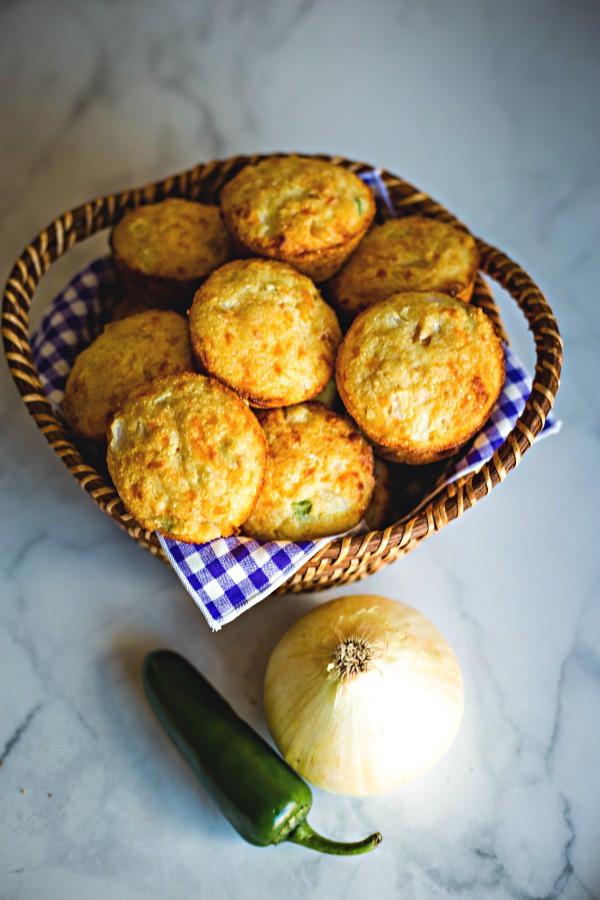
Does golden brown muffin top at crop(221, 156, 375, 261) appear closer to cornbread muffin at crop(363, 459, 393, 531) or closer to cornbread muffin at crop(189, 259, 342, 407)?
cornbread muffin at crop(189, 259, 342, 407)

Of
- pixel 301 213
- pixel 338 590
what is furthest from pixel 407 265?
pixel 338 590

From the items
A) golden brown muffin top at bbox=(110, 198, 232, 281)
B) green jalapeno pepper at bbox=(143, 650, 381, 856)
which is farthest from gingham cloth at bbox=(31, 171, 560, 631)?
green jalapeno pepper at bbox=(143, 650, 381, 856)

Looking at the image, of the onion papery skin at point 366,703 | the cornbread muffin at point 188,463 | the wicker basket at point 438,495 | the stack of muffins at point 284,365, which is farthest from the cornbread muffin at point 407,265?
the onion papery skin at point 366,703

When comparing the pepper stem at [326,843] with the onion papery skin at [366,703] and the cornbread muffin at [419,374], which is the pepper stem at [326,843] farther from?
the cornbread muffin at [419,374]

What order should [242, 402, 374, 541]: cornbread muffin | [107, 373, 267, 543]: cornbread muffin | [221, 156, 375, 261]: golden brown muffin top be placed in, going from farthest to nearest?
[221, 156, 375, 261]: golden brown muffin top → [242, 402, 374, 541]: cornbread muffin → [107, 373, 267, 543]: cornbread muffin

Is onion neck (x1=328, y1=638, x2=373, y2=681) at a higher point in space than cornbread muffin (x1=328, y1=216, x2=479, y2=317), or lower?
lower

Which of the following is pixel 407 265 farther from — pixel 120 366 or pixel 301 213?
pixel 120 366
